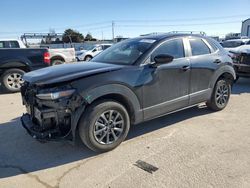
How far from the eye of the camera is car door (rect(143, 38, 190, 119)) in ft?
12.4

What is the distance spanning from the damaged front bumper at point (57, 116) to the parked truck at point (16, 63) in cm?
495

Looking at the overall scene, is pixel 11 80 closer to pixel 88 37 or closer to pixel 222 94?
pixel 222 94

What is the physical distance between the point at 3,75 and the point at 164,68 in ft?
19.3

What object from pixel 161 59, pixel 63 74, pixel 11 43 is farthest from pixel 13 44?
pixel 161 59

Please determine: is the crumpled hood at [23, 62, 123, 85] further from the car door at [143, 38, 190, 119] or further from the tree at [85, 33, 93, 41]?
the tree at [85, 33, 93, 41]

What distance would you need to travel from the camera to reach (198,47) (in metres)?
4.64

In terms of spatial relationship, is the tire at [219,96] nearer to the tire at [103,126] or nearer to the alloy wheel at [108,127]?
the tire at [103,126]

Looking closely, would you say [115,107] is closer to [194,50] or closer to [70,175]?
[70,175]

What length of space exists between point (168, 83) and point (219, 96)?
177cm

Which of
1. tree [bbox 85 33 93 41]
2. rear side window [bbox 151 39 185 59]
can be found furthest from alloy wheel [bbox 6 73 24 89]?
tree [bbox 85 33 93 41]

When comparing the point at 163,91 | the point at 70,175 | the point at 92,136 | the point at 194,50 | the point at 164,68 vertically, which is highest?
the point at 194,50

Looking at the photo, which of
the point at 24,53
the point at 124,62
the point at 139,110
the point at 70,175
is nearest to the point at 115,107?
the point at 139,110

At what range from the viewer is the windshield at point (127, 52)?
12.7 feet

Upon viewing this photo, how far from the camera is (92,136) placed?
3277 mm
